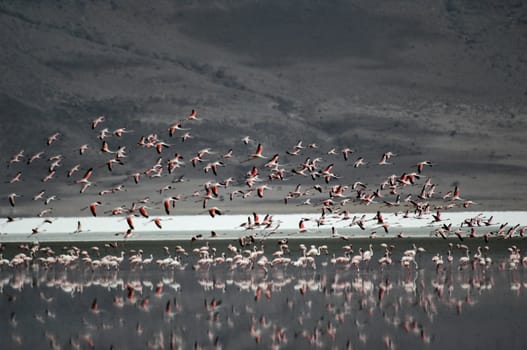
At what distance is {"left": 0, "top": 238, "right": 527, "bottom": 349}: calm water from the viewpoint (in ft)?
95.4

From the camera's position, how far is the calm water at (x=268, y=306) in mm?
29078

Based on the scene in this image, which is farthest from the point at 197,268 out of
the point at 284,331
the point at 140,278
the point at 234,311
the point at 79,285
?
the point at 284,331

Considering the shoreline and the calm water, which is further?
the shoreline

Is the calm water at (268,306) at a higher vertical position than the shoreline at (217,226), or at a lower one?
lower

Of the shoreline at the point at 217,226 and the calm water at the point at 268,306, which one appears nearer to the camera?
the calm water at the point at 268,306

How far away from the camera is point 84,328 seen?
31344 mm

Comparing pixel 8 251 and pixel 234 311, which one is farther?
pixel 8 251

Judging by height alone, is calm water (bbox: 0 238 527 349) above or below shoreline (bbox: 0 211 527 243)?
below

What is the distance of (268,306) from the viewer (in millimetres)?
35438

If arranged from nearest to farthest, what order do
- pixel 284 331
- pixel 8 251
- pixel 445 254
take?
pixel 284 331 → pixel 445 254 → pixel 8 251

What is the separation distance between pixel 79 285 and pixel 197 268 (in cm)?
885

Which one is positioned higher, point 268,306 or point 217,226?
point 217,226

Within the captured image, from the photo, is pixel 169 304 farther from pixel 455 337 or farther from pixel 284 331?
pixel 455 337

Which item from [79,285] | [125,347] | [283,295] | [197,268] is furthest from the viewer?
[197,268]
